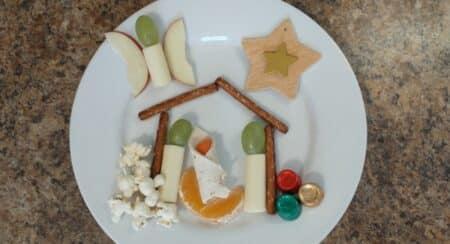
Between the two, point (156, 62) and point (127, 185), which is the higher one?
point (156, 62)

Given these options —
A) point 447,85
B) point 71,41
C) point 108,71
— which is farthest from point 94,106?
point 447,85

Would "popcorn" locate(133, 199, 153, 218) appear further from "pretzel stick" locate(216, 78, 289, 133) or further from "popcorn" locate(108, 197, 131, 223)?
"pretzel stick" locate(216, 78, 289, 133)

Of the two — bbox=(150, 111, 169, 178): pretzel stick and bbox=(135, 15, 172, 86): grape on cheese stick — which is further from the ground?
bbox=(135, 15, 172, 86): grape on cheese stick

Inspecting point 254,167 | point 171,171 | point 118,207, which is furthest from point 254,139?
point 118,207

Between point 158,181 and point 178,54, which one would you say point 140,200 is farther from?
point 178,54

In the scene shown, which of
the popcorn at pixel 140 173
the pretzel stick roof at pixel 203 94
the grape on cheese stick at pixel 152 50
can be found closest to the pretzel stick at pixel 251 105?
the pretzel stick roof at pixel 203 94

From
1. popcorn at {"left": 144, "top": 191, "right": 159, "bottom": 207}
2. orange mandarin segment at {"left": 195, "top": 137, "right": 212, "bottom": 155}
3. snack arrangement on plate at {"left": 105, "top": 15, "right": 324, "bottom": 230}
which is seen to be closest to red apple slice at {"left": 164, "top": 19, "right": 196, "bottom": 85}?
snack arrangement on plate at {"left": 105, "top": 15, "right": 324, "bottom": 230}
